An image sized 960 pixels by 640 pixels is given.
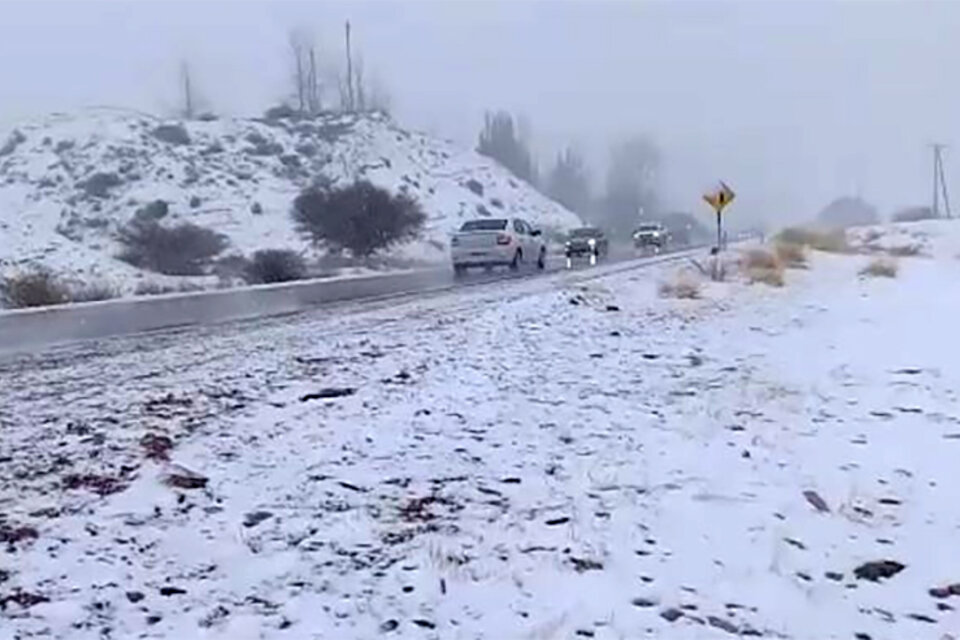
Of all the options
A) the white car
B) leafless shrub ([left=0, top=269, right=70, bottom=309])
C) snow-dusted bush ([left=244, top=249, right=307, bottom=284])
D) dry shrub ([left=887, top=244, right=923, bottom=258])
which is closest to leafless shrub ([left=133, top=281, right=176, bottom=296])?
leafless shrub ([left=0, top=269, right=70, bottom=309])

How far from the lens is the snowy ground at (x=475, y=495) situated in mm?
5508

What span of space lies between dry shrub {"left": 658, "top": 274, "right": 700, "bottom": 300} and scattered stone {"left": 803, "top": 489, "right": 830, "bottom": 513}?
46.6 feet

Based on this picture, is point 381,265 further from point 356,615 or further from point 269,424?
point 356,615

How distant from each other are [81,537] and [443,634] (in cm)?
205

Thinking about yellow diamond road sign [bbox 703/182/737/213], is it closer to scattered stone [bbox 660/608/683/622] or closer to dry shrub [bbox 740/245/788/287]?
dry shrub [bbox 740/245/788/287]

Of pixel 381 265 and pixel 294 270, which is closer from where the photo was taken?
pixel 294 270

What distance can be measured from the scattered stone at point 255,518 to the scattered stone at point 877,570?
2961 millimetres

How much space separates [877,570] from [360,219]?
52.0 meters

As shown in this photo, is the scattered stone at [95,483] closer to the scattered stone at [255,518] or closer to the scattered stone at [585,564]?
the scattered stone at [255,518]

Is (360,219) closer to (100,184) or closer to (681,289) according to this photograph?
(681,289)

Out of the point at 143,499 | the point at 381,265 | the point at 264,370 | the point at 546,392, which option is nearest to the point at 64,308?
the point at 264,370

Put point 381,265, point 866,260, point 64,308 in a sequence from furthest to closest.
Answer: point 381,265
point 866,260
point 64,308

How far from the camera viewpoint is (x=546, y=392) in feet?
34.1

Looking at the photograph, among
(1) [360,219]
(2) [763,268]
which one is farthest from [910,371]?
(1) [360,219]
